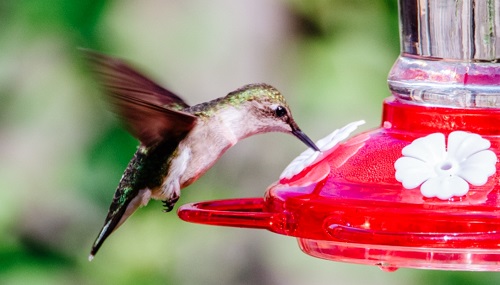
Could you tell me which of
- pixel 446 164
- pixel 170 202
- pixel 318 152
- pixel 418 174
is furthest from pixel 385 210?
pixel 170 202

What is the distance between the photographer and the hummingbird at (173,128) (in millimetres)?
3469

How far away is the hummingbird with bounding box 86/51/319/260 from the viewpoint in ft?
11.4

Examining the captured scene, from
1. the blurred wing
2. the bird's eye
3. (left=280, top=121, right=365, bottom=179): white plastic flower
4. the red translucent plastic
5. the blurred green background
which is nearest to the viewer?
the red translucent plastic

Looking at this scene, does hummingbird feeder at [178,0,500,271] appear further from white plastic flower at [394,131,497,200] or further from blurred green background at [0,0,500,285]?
blurred green background at [0,0,500,285]

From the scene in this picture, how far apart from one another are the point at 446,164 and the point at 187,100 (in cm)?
263

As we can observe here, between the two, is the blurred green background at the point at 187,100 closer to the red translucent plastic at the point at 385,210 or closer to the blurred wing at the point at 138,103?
the blurred wing at the point at 138,103

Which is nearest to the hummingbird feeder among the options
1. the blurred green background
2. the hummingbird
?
the hummingbird

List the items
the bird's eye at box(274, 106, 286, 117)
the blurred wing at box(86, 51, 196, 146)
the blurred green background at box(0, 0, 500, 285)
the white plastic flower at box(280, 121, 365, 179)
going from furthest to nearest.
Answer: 1. the blurred green background at box(0, 0, 500, 285)
2. the bird's eye at box(274, 106, 286, 117)
3. the blurred wing at box(86, 51, 196, 146)
4. the white plastic flower at box(280, 121, 365, 179)

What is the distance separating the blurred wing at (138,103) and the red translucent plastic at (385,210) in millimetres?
386

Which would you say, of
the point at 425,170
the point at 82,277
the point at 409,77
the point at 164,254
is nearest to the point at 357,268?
the point at 164,254

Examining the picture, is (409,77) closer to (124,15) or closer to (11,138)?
(124,15)

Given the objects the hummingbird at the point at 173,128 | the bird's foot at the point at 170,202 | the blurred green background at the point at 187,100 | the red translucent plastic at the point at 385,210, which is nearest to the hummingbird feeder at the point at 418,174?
the red translucent plastic at the point at 385,210

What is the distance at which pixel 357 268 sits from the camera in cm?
553

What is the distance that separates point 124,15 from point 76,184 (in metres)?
0.92
